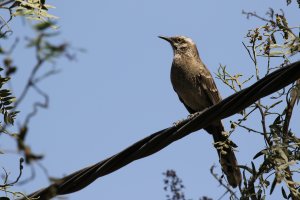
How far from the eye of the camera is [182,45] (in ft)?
27.9

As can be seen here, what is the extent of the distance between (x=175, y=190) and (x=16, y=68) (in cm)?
448

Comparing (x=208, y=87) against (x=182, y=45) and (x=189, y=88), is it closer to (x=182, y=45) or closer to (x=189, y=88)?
(x=189, y=88)

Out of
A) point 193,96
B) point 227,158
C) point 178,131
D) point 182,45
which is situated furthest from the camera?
point 182,45

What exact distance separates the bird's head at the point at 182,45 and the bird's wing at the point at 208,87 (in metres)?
0.80

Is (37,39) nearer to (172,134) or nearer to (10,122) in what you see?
(10,122)

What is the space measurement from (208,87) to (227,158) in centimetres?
156

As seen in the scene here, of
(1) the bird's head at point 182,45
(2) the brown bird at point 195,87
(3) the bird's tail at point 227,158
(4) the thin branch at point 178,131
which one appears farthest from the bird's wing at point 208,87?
(4) the thin branch at point 178,131

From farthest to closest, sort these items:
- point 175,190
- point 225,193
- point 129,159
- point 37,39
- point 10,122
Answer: point 175,190 → point 225,193 → point 129,159 → point 10,122 → point 37,39

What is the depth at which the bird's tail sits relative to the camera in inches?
159

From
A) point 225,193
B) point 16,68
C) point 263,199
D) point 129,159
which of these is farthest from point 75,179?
point 16,68

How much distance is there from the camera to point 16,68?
3.69 feet

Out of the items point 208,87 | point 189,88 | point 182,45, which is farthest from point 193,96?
point 182,45

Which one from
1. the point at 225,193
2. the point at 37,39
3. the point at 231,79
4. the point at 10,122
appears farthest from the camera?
the point at 231,79

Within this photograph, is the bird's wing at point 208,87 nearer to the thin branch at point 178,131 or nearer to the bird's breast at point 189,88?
the bird's breast at point 189,88
